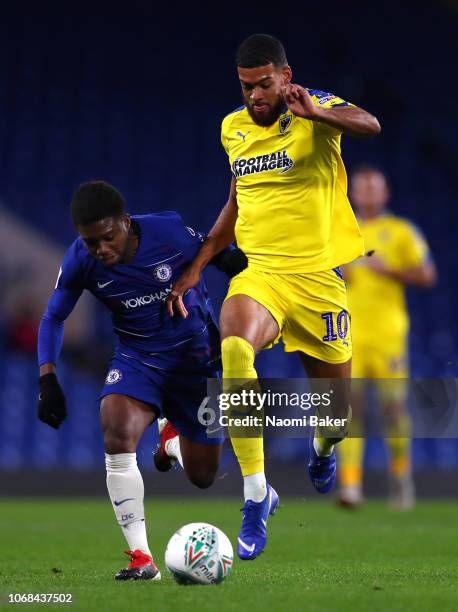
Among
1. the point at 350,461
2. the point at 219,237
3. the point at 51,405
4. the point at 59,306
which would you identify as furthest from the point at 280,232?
the point at 350,461

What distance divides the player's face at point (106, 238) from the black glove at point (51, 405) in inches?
24.0

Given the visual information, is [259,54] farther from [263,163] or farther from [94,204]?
[94,204]

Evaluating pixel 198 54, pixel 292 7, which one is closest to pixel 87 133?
pixel 198 54

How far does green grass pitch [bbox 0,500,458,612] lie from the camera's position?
4258mm

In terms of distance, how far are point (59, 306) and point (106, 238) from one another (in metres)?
0.50

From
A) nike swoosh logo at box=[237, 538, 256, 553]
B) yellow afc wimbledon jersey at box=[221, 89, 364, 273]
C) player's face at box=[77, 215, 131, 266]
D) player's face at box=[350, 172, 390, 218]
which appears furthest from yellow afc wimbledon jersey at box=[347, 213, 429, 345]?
nike swoosh logo at box=[237, 538, 256, 553]

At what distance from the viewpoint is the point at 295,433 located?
21.2 ft

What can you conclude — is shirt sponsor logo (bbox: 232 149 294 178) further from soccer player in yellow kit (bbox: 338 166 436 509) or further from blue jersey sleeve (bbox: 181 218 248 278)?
soccer player in yellow kit (bbox: 338 166 436 509)

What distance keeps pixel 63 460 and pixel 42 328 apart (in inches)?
316

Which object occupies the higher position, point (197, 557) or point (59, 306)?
point (59, 306)

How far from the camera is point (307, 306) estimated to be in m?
5.80

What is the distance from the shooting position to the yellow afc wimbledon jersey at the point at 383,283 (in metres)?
10.2

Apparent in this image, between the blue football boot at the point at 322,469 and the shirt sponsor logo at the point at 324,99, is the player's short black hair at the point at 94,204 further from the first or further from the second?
the blue football boot at the point at 322,469

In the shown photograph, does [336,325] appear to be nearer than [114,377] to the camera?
No
